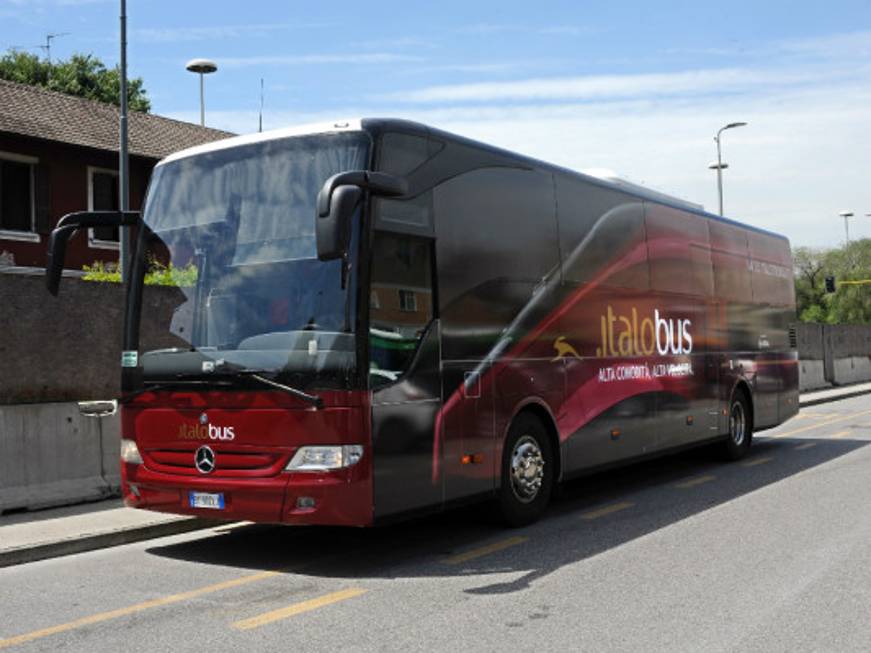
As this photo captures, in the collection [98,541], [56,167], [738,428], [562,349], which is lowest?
[98,541]

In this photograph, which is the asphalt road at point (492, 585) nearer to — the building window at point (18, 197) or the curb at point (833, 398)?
the curb at point (833, 398)

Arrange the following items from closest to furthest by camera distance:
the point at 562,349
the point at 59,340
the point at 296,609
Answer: the point at 296,609 → the point at 562,349 → the point at 59,340

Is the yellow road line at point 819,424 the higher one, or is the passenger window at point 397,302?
the passenger window at point 397,302

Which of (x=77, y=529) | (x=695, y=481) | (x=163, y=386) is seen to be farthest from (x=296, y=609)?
(x=695, y=481)

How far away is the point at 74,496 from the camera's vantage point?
32.9 feet

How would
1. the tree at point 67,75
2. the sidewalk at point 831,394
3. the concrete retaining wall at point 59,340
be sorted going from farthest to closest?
the tree at point 67,75
the sidewalk at point 831,394
the concrete retaining wall at point 59,340

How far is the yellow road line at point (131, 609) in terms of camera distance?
5716mm

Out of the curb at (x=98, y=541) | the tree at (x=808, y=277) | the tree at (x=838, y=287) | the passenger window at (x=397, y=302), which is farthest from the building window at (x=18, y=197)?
the tree at (x=808, y=277)

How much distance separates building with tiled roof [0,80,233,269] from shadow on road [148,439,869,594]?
18.3 meters

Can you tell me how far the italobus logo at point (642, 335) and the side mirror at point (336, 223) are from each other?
4.43m

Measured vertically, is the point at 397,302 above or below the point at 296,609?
above

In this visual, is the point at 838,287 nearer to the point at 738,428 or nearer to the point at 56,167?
the point at 56,167

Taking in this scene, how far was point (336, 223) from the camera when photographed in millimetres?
6449

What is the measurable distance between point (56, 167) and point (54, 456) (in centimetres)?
1866
